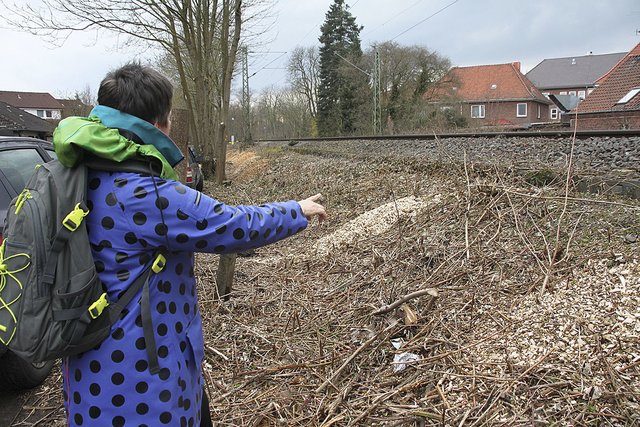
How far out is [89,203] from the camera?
153cm

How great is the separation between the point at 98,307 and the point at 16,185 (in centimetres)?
329

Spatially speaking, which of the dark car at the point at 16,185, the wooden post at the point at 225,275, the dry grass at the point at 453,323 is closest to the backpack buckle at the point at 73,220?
the dry grass at the point at 453,323

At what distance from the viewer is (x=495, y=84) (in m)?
56.1

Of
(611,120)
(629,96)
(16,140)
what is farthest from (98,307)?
(629,96)

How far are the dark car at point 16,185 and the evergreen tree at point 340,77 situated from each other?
118ft

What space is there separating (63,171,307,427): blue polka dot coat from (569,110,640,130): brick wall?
20.4m

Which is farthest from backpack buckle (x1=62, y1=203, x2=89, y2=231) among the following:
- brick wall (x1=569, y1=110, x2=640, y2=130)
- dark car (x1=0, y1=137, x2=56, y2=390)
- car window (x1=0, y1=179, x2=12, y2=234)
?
brick wall (x1=569, y1=110, x2=640, y2=130)

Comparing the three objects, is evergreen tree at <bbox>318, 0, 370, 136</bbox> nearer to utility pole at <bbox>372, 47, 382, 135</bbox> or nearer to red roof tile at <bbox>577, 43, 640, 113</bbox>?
utility pole at <bbox>372, 47, 382, 135</bbox>

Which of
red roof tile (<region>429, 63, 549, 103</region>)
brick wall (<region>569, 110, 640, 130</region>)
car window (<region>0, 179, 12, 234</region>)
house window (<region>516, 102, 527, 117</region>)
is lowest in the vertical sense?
car window (<region>0, 179, 12, 234</region>)

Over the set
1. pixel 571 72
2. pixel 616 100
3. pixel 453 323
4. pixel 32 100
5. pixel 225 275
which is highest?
pixel 32 100

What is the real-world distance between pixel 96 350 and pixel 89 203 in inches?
18.9

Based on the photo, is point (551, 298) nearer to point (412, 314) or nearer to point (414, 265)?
point (412, 314)

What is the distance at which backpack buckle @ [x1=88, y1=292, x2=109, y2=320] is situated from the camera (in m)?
1.47

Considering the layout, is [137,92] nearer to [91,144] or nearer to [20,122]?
[91,144]
